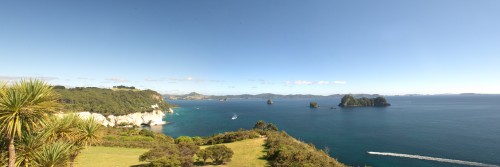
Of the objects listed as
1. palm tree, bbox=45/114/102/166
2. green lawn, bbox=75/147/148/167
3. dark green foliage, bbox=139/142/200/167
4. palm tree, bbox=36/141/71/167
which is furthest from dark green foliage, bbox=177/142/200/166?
palm tree, bbox=36/141/71/167

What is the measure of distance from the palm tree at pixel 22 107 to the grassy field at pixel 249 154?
64.2 feet

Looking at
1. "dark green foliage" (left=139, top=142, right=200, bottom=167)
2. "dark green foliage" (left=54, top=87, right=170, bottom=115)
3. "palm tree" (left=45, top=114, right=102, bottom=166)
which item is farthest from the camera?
"dark green foliage" (left=54, top=87, right=170, bottom=115)

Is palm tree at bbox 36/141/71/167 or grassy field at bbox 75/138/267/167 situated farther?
grassy field at bbox 75/138/267/167

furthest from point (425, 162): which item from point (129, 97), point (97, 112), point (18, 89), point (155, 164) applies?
point (129, 97)

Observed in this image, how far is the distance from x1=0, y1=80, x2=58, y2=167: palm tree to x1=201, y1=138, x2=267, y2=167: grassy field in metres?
19.6

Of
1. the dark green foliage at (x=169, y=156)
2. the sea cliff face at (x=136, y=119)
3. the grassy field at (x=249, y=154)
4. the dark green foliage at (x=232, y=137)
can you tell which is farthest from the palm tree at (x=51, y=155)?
the sea cliff face at (x=136, y=119)

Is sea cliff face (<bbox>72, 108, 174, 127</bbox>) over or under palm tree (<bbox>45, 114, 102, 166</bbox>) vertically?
under

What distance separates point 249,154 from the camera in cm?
3297

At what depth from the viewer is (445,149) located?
5775 centimetres

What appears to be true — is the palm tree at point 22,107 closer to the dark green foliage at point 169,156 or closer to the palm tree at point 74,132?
the palm tree at point 74,132

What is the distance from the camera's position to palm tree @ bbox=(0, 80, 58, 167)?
9609 millimetres

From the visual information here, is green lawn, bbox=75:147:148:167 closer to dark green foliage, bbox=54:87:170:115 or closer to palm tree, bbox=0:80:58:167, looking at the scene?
palm tree, bbox=0:80:58:167

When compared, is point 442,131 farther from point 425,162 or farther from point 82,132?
point 82,132

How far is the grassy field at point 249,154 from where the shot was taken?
2841 cm
